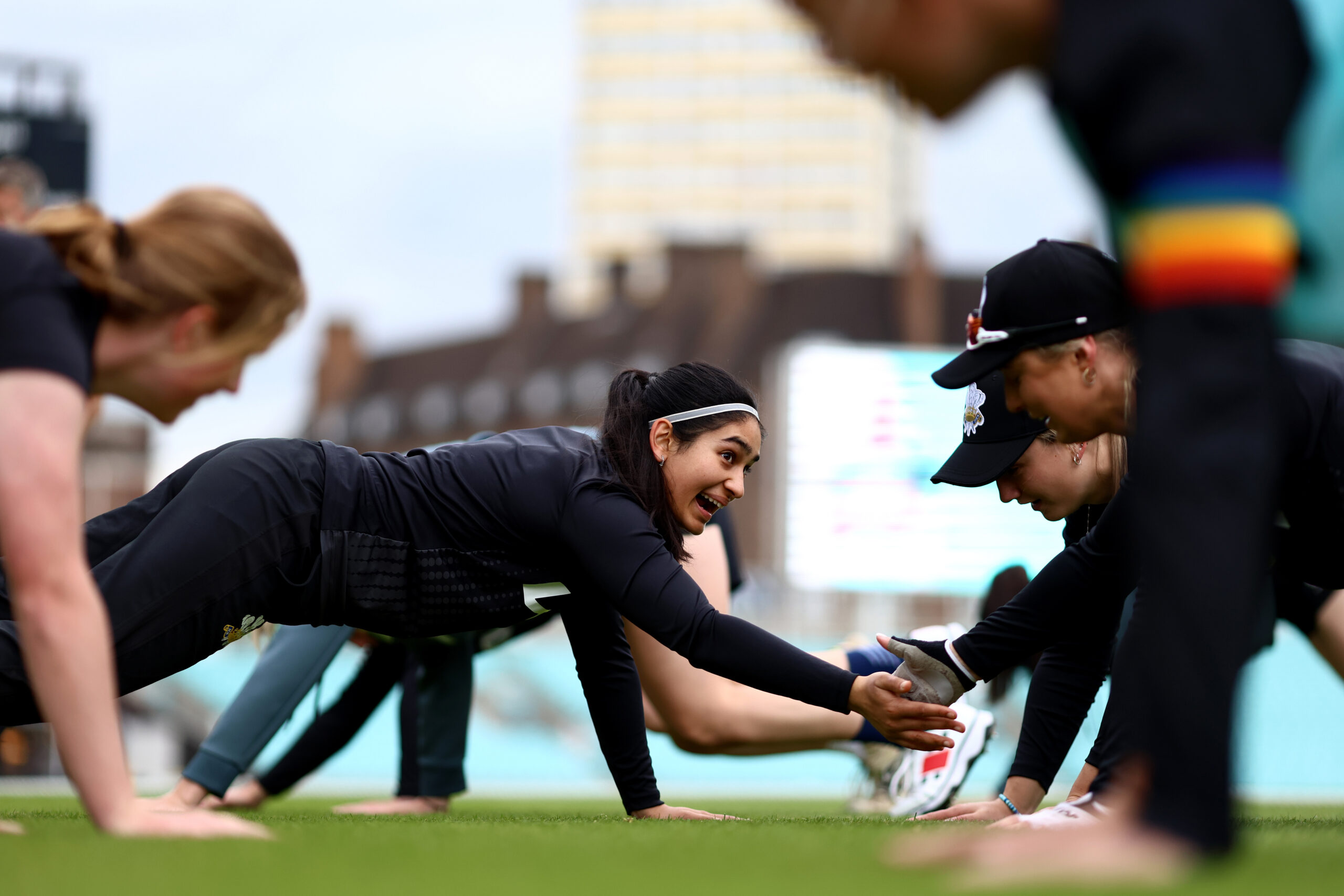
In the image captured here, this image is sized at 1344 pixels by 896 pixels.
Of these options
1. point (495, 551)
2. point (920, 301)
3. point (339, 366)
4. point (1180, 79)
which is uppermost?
point (1180, 79)

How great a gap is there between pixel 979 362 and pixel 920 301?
145 ft

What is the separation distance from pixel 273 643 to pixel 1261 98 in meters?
4.30

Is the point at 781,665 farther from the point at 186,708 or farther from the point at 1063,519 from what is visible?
the point at 186,708

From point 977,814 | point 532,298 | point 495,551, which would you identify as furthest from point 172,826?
point 532,298

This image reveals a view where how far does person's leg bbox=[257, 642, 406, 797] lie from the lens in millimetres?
5359

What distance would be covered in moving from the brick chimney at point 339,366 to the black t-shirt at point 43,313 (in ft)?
210

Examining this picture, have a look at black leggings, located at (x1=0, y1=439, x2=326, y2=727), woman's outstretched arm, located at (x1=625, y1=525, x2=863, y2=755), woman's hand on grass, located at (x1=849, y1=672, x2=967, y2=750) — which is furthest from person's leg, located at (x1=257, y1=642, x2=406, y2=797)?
woman's hand on grass, located at (x1=849, y1=672, x2=967, y2=750)

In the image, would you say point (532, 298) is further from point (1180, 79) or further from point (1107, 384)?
point (1180, 79)

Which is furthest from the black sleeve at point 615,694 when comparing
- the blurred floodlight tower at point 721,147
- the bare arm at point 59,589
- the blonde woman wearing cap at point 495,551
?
the blurred floodlight tower at point 721,147

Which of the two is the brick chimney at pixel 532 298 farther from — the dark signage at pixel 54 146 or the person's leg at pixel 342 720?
the person's leg at pixel 342 720

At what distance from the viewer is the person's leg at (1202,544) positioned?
1.61m

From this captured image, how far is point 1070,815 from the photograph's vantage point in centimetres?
317

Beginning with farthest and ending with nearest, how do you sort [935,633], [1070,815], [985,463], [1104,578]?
[935,633] → [985,463] → [1104,578] → [1070,815]

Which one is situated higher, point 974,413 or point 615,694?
point 974,413
